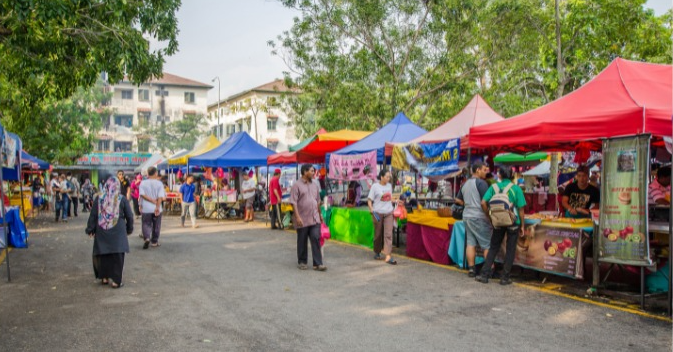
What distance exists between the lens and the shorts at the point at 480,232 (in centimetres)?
859

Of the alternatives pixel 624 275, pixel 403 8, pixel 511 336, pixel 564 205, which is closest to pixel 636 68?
pixel 564 205

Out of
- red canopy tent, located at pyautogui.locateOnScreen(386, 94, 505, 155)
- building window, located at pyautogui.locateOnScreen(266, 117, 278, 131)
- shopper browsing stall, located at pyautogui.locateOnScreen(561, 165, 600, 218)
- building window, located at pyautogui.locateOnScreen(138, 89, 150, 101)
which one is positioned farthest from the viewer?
building window, located at pyautogui.locateOnScreen(138, 89, 150, 101)

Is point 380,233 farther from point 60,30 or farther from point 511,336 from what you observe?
point 60,30

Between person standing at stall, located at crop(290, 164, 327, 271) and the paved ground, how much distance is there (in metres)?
0.37

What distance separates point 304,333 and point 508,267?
154 inches

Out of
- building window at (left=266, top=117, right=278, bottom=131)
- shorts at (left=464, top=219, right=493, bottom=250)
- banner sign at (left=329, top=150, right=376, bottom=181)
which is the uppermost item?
building window at (left=266, top=117, right=278, bottom=131)

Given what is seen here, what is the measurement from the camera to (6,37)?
9062 mm

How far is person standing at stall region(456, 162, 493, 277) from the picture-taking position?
854 cm

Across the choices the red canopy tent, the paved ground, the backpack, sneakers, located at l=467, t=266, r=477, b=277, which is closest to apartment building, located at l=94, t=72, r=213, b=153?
the red canopy tent

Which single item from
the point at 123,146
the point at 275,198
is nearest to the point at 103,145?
the point at 123,146

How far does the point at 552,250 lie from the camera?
26.3 ft

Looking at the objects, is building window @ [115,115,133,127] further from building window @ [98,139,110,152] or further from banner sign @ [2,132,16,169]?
banner sign @ [2,132,16,169]

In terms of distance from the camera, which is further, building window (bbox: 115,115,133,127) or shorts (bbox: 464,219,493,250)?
building window (bbox: 115,115,133,127)

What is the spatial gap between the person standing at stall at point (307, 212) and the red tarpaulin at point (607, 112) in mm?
3201
